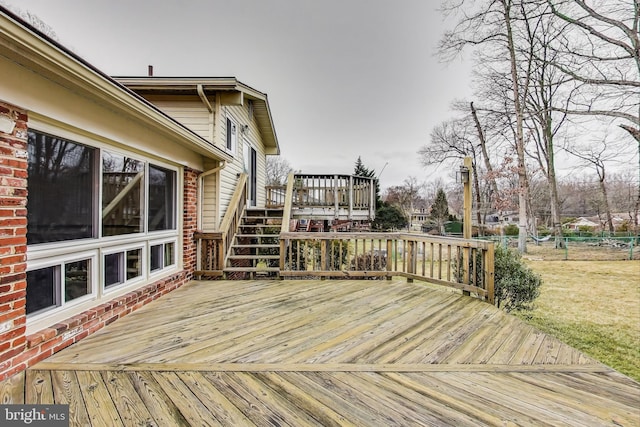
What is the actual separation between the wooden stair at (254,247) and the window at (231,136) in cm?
160

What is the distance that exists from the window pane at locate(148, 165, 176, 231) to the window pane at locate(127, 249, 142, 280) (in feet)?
1.47

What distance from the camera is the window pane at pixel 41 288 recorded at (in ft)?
8.00

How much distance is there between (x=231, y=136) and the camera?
689cm

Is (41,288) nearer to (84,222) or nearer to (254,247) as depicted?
(84,222)

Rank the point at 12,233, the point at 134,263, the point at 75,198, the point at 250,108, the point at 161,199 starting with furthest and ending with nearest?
the point at 250,108
the point at 161,199
the point at 134,263
the point at 75,198
the point at 12,233

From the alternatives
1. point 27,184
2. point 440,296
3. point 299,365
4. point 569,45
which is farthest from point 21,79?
point 569,45

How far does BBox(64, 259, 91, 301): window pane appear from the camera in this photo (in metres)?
2.77

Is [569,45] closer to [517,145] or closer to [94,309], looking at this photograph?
[517,145]

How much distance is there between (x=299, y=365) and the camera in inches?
93.6

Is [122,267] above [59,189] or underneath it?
underneath

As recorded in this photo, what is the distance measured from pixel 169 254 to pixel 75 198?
206 cm

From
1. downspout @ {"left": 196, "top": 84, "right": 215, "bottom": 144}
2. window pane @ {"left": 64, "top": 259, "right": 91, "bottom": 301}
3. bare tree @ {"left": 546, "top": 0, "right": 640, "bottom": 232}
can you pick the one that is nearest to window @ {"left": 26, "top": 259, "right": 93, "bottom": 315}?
window pane @ {"left": 64, "top": 259, "right": 91, "bottom": 301}

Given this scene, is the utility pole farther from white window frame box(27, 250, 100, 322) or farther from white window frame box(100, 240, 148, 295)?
white window frame box(27, 250, 100, 322)

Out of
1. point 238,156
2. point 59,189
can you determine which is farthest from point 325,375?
point 238,156
